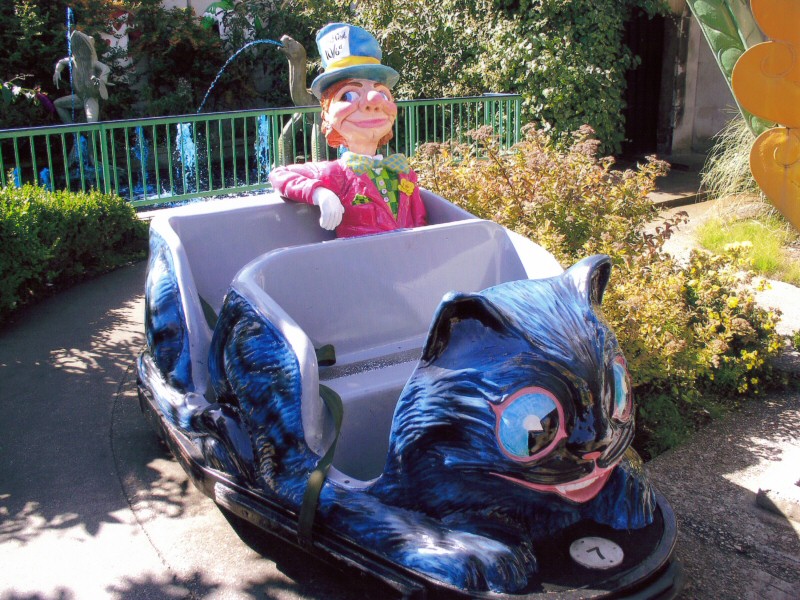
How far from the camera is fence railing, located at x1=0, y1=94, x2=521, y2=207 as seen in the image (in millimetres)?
6848

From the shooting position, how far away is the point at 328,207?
11.2ft

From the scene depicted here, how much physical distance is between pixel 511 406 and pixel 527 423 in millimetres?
55

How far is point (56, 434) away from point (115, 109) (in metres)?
9.86

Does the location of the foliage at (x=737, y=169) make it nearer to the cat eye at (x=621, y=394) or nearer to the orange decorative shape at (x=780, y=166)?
the orange decorative shape at (x=780, y=166)

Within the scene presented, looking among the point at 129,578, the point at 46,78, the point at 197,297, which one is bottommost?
the point at 129,578

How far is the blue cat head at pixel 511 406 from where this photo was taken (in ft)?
6.56

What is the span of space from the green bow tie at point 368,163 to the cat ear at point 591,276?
146 cm

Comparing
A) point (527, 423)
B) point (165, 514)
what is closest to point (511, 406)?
point (527, 423)

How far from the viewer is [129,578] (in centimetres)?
A: 265

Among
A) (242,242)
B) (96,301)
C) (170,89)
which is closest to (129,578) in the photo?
(242,242)

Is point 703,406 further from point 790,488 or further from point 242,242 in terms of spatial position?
point 242,242

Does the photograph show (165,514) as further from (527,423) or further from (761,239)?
(761,239)

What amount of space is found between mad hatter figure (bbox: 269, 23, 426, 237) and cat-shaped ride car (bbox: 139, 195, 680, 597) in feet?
2.42

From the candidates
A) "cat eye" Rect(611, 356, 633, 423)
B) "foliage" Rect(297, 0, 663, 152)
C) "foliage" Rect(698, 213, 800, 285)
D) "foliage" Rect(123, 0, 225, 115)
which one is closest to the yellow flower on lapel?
"cat eye" Rect(611, 356, 633, 423)
